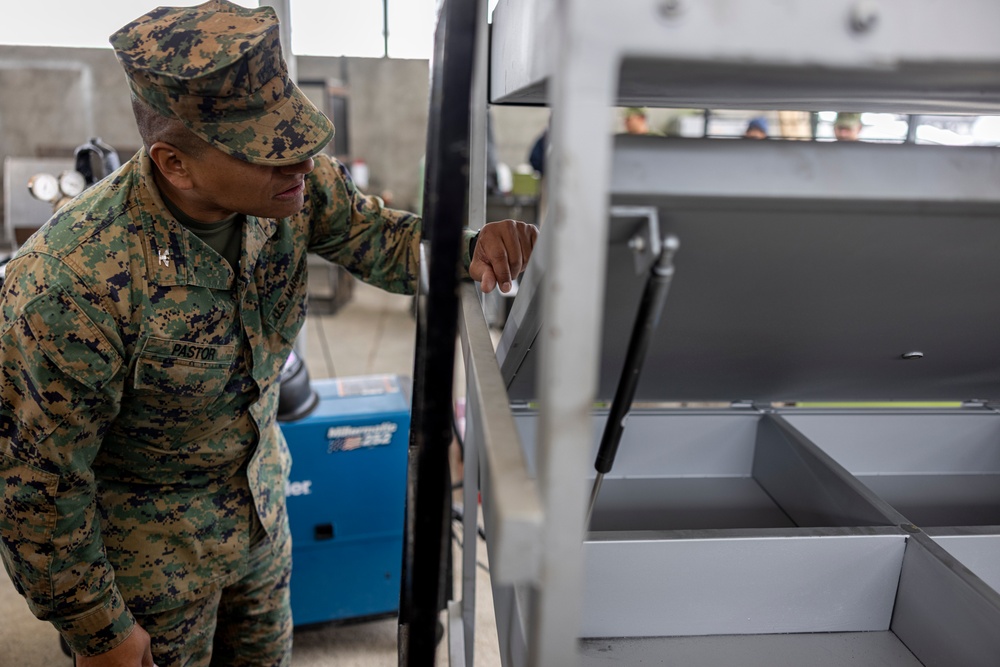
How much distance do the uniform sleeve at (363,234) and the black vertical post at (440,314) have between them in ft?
2.23

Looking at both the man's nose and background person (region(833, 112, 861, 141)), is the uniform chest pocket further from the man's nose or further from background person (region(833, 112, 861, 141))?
background person (region(833, 112, 861, 141))

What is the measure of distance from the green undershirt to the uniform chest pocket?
0.48 feet

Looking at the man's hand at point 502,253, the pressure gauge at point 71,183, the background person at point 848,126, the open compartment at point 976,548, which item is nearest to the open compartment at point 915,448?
the open compartment at point 976,548

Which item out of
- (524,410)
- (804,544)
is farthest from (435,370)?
(524,410)

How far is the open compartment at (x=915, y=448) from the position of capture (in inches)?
54.8

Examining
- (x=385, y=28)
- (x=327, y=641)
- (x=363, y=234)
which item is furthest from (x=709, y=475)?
(x=385, y=28)

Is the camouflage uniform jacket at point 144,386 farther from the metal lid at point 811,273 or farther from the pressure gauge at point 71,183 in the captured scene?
the pressure gauge at point 71,183

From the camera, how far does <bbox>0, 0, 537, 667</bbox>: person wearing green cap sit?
94 cm

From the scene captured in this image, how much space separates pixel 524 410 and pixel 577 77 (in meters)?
0.92

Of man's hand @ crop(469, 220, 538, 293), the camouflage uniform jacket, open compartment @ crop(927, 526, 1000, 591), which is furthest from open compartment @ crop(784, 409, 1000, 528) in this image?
the camouflage uniform jacket

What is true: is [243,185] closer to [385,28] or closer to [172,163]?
[172,163]

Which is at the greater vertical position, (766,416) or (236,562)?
(766,416)

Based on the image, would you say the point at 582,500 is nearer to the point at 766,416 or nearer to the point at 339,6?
the point at 766,416

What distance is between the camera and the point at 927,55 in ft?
1.52
